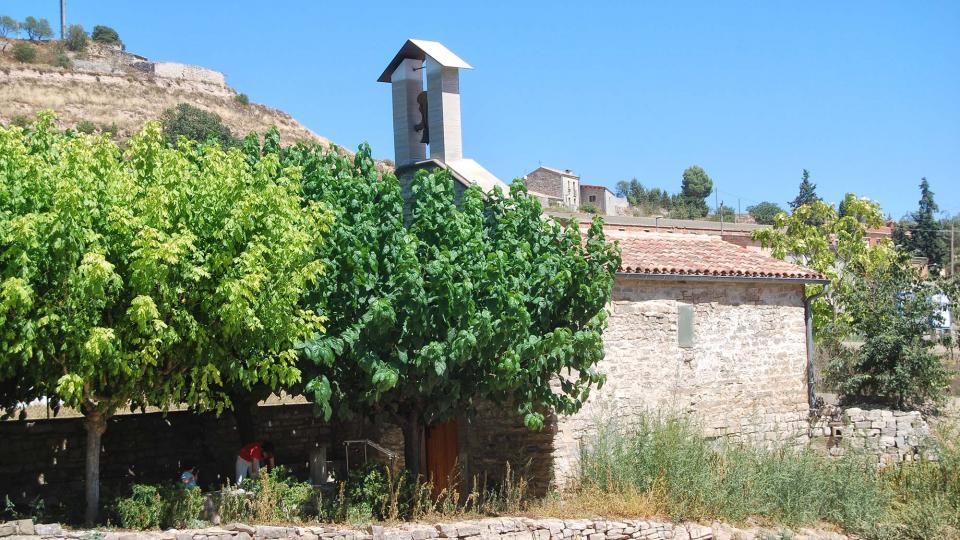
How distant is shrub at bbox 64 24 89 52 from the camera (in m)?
74.4

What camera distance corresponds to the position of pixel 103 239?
10.1 m

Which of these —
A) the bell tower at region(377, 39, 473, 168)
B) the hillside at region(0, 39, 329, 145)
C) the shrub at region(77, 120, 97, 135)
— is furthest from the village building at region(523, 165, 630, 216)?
the bell tower at region(377, 39, 473, 168)

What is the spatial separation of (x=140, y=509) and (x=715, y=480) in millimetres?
8086

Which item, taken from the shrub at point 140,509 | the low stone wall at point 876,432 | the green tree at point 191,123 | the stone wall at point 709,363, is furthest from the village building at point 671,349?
the green tree at point 191,123

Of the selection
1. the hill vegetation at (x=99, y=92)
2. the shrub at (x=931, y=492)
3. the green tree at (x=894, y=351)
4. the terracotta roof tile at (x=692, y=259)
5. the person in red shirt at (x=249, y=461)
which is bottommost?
the shrub at (x=931, y=492)

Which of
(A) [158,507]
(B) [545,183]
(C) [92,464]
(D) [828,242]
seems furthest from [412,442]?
(B) [545,183]

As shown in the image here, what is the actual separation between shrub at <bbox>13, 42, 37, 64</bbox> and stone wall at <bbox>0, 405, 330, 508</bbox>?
2448 inches

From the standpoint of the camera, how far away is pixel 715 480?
13.8 m

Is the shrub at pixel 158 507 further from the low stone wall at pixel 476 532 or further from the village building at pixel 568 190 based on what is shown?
the village building at pixel 568 190

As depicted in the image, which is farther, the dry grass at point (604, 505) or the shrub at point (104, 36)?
the shrub at point (104, 36)

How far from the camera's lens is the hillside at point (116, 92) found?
59625mm

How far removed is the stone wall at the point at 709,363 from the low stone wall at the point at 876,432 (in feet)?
1.31

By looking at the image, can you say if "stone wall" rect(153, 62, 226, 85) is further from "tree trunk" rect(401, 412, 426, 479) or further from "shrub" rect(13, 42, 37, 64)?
"tree trunk" rect(401, 412, 426, 479)

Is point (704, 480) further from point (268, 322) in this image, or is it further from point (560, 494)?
point (268, 322)
